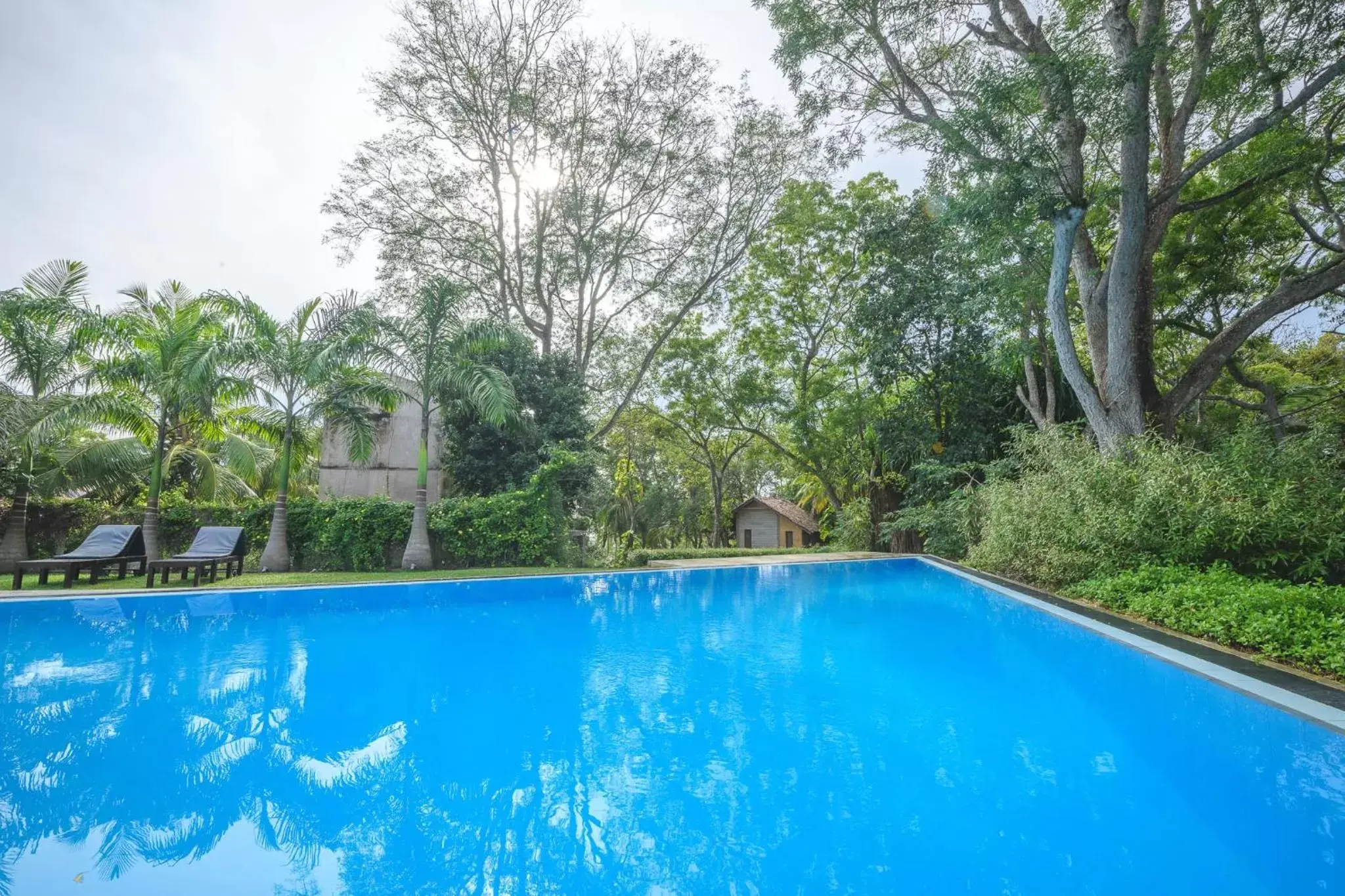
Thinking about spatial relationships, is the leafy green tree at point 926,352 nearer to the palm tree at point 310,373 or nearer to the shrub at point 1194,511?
the shrub at point 1194,511

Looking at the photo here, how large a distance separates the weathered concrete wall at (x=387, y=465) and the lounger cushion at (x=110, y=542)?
5381 millimetres

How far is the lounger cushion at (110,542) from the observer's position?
1026cm

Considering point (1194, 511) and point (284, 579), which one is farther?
point (284, 579)

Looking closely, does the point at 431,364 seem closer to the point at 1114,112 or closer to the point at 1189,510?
the point at 1114,112

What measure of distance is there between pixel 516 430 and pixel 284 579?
6058mm

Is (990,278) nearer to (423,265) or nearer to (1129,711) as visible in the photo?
(1129,711)

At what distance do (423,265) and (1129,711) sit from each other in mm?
18938

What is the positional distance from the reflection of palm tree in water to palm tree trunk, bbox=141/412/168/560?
281 inches

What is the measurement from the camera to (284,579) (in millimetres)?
10789

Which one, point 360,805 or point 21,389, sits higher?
point 21,389

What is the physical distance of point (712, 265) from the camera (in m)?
19.6

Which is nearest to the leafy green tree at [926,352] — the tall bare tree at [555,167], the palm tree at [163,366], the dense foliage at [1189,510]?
the tall bare tree at [555,167]

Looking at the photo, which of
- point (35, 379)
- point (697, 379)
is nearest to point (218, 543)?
point (35, 379)

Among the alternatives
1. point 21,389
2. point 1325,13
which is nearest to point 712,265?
point 1325,13
